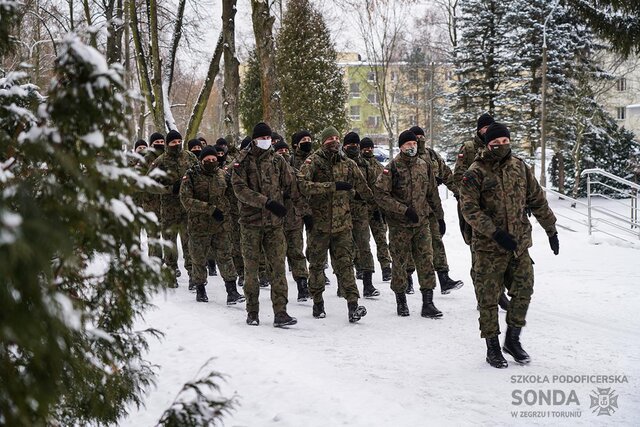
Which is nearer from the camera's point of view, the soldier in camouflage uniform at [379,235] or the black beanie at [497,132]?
the black beanie at [497,132]

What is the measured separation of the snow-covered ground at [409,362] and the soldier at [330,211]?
51cm

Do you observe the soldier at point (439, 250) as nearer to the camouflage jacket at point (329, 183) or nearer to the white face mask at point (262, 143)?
the camouflage jacket at point (329, 183)

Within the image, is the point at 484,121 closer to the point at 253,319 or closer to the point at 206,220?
the point at 253,319

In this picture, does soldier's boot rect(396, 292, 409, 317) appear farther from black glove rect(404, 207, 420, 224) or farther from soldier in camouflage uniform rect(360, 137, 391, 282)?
soldier in camouflage uniform rect(360, 137, 391, 282)

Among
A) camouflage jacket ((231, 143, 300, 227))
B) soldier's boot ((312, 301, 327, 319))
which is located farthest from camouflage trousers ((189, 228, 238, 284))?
camouflage jacket ((231, 143, 300, 227))

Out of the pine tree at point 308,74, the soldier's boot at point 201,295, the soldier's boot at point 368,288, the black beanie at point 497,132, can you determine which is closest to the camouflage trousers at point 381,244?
the soldier's boot at point 368,288

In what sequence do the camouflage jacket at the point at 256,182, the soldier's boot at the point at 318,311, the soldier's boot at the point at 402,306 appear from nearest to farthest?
the camouflage jacket at the point at 256,182
the soldier's boot at the point at 402,306
the soldier's boot at the point at 318,311

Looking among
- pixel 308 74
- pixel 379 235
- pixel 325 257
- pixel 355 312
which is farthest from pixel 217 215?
pixel 308 74

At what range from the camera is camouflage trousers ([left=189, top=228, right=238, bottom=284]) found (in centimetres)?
859

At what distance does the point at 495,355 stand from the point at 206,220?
196 inches

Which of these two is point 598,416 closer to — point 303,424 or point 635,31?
point 303,424

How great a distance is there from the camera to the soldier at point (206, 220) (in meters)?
8.56

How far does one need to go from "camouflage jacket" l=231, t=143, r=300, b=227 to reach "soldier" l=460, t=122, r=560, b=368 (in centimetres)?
246

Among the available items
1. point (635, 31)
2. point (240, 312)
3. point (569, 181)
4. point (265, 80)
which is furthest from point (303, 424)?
point (569, 181)
